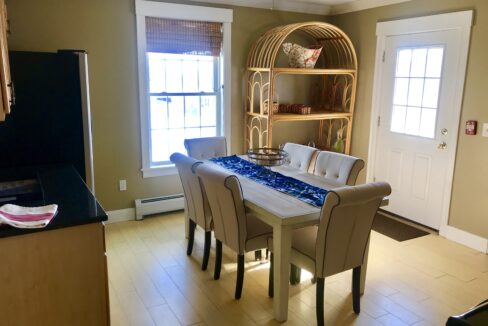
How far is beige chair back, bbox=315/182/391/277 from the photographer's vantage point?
7.06 feet

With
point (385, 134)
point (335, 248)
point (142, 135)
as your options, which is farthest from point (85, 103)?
point (385, 134)

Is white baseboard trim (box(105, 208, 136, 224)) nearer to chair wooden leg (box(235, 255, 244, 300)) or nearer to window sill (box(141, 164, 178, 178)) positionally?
window sill (box(141, 164, 178, 178))

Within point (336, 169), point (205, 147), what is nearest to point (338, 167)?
point (336, 169)

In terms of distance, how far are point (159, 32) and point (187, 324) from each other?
2.80 meters

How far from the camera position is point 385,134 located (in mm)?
4461

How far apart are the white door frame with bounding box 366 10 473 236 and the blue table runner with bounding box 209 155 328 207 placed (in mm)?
1803

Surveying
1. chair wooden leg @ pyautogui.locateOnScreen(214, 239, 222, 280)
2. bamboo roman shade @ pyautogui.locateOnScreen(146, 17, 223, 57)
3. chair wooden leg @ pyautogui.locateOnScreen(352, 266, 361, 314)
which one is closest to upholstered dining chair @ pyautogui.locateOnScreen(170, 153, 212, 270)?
chair wooden leg @ pyautogui.locateOnScreen(214, 239, 222, 280)

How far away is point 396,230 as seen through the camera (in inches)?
158

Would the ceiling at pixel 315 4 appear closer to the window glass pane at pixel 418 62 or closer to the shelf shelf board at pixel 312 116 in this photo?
the window glass pane at pixel 418 62

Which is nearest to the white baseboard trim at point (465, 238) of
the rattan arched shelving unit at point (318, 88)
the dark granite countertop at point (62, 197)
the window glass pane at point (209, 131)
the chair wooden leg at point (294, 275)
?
the rattan arched shelving unit at point (318, 88)

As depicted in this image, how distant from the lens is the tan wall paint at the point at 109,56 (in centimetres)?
346

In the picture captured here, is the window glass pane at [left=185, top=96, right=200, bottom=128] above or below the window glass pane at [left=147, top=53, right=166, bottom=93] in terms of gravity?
below

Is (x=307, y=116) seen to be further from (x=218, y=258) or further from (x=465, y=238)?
(x=218, y=258)

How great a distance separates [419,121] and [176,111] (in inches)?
99.9
